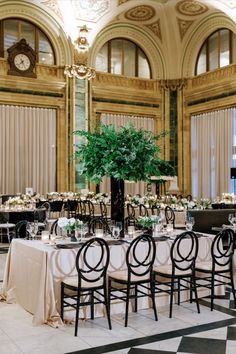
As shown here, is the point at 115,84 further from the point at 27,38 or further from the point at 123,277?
the point at 123,277

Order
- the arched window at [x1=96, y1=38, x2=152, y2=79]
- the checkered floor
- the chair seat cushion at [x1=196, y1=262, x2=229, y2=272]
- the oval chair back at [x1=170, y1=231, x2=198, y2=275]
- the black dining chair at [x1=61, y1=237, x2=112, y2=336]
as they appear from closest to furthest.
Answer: the checkered floor
the black dining chair at [x1=61, y1=237, x2=112, y2=336]
the oval chair back at [x1=170, y1=231, x2=198, y2=275]
the chair seat cushion at [x1=196, y1=262, x2=229, y2=272]
the arched window at [x1=96, y1=38, x2=152, y2=79]

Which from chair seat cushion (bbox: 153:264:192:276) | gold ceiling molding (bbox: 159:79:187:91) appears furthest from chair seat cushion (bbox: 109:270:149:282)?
gold ceiling molding (bbox: 159:79:187:91)

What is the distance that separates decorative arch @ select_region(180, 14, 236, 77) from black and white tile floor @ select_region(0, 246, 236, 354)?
12.2 m

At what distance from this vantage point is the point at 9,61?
14305 millimetres

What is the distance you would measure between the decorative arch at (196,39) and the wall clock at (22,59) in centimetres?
528

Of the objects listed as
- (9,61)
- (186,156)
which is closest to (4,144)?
(9,61)

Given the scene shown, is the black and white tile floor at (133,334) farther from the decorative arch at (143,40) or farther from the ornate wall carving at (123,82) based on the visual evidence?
the decorative arch at (143,40)

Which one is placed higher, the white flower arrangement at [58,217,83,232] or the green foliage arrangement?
the green foliage arrangement

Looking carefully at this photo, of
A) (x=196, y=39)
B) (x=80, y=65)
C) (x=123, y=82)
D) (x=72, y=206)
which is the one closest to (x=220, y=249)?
(x=72, y=206)

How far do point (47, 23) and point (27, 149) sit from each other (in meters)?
3.96

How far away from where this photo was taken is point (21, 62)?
47.9 ft

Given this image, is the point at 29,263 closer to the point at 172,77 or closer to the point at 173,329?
the point at 173,329

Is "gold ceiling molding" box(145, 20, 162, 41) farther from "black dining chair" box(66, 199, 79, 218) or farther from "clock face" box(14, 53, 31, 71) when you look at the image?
"black dining chair" box(66, 199, 79, 218)

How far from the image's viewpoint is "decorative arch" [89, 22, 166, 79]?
16.5m
